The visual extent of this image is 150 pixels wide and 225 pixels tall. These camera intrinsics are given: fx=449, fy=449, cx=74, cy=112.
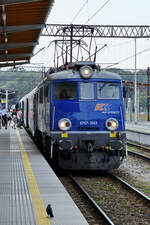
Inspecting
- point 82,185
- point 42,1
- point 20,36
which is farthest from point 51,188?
point 20,36

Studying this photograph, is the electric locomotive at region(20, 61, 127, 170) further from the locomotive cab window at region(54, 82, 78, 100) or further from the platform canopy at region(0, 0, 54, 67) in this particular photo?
the platform canopy at region(0, 0, 54, 67)

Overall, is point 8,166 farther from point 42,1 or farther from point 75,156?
point 42,1

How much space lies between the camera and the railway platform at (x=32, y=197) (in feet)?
20.5

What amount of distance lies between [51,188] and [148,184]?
12.4ft

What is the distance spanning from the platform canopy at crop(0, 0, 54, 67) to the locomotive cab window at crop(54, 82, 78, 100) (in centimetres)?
255

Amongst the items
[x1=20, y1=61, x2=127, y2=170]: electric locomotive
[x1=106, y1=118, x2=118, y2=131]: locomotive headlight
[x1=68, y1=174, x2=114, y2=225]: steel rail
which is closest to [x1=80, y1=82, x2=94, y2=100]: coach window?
[x1=20, y1=61, x2=127, y2=170]: electric locomotive

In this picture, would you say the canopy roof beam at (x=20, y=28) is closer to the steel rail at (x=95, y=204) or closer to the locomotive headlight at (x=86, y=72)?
the locomotive headlight at (x=86, y=72)

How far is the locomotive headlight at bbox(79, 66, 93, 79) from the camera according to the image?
1267 cm

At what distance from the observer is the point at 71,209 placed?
6906 mm

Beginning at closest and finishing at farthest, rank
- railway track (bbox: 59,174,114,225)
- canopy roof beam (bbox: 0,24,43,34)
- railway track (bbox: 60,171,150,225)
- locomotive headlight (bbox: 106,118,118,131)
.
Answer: railway track (bbox: 59,174,114,225) → railway track (bbox: 60,171,150,225) → locomotive headlight (bbox: 106,118,118,131) → canopy roof beam (bbox: 0,24,43,34)

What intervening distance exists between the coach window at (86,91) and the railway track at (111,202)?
230cm

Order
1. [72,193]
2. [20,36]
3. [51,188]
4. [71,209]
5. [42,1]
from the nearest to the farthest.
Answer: [71,209] < [51,188] < [72,193] < [42,1] < [20,36]

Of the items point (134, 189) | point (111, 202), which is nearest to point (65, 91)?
point (134, 189)

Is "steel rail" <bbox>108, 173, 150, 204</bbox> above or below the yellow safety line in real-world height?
below
